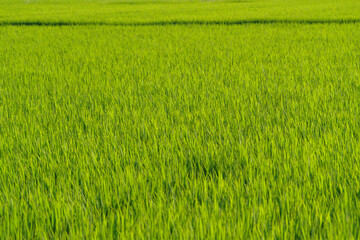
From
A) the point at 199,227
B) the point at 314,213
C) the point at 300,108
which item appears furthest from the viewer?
the point at 300,108

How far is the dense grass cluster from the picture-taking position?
1.33m

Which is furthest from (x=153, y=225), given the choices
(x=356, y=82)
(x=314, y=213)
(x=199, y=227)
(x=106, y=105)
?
(x=356, y=82)

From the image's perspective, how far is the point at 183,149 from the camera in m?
1.98

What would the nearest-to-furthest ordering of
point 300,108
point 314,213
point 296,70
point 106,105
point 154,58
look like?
1. point 314,213
2. point 300,108
3. point 106,105
4. point 296,70
5. point 154,58

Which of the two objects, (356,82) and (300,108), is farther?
(356,82)

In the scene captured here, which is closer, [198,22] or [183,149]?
[183,149]

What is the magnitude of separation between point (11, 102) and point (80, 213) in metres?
2.15

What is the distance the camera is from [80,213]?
1.37m

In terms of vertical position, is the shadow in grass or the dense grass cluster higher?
the dense grass cluster

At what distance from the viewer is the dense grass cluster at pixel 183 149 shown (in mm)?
1328

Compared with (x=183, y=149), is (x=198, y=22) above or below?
below

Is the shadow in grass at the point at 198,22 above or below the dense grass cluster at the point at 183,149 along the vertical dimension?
below

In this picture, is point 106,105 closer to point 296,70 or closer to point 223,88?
point 223,88

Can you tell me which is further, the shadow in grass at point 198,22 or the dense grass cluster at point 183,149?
the shadow in grass at point 198,22
